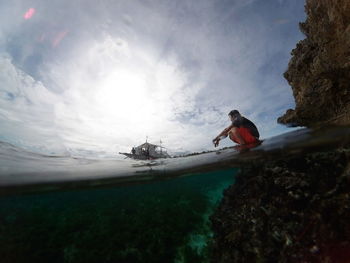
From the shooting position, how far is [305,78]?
11.8 meters

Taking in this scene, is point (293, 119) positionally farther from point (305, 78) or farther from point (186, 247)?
point (186, 247)

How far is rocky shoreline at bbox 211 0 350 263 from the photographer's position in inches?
218

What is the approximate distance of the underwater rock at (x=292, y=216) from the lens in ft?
17.6

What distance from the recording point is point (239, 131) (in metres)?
7.77

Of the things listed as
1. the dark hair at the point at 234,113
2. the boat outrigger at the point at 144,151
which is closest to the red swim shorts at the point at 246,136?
the dark hair at the point at 234,113

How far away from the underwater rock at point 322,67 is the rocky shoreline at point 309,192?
0.15 feet

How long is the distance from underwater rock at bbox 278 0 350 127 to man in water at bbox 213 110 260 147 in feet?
17.6

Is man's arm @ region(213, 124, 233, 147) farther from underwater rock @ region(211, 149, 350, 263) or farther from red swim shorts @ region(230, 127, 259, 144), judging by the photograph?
underwater rock @ region(211, 149, 350, 263)

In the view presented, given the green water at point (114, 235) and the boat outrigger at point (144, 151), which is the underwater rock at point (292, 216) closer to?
the green water at point (114, 235)

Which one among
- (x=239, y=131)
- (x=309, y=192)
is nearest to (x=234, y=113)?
(x=239, y=131)

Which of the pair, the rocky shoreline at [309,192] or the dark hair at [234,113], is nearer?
the rocky shoreline at [309,192]

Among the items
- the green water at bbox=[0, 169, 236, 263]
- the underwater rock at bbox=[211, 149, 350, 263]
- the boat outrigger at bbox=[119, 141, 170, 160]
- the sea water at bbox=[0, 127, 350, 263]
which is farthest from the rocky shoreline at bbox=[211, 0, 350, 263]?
the boat outrigger at bbox=[119, 141, 170, 160]

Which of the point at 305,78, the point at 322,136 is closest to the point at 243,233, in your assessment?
the point at 322,136

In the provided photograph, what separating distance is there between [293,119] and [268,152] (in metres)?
6.39
